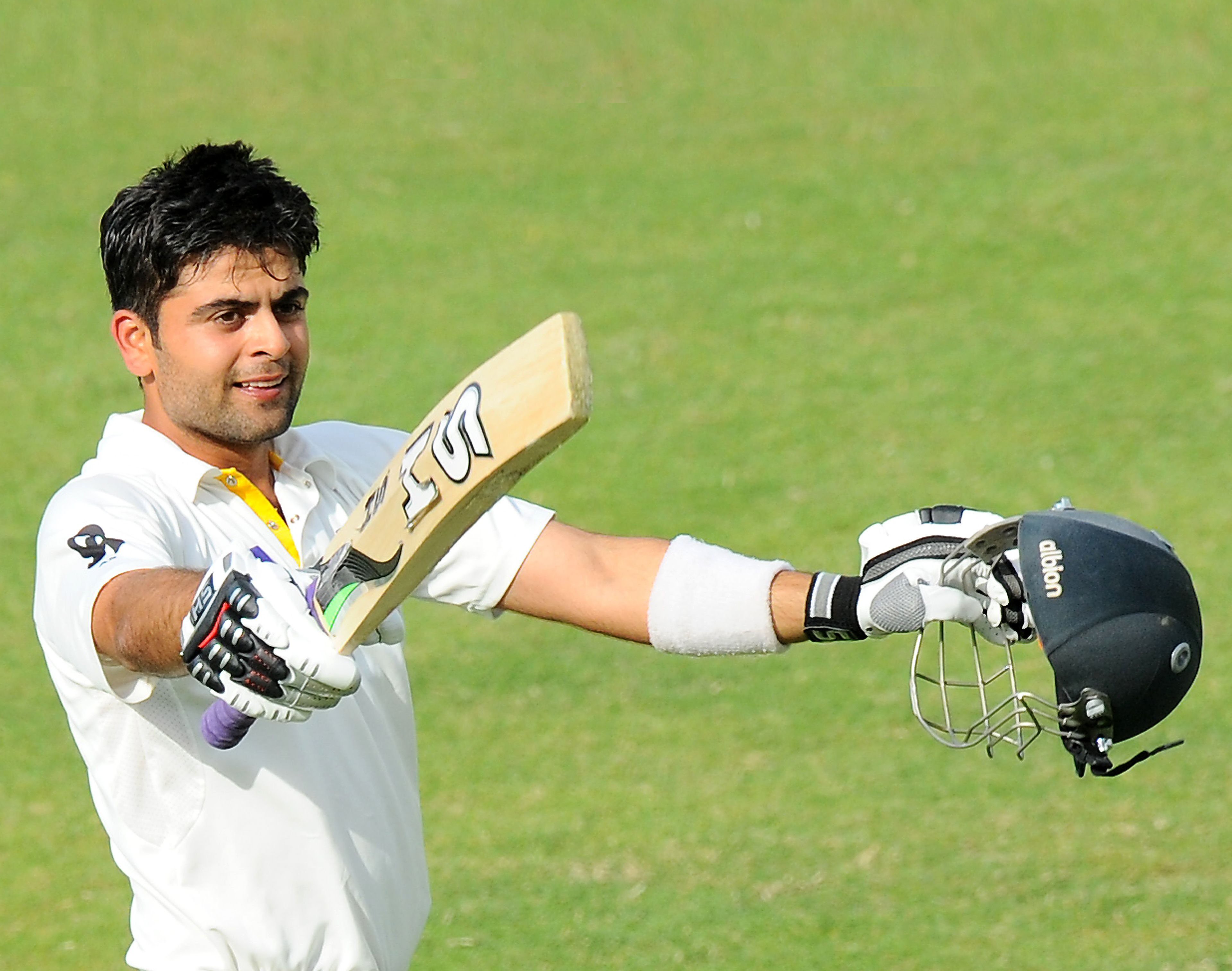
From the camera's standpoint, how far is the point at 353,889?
340 cm

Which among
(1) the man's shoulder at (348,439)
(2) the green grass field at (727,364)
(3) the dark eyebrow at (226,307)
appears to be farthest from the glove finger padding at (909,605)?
(2) the green grass field at (727,364)

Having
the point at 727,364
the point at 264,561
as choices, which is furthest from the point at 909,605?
the point at 727,364

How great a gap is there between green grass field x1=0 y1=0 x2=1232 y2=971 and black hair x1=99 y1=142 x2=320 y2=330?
9.03 feet

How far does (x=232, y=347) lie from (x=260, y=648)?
0.93 meters

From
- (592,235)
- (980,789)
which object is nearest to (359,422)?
(592,235)

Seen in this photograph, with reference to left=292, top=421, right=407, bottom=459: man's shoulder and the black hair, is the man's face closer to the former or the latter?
the black hair

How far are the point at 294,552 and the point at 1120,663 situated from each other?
4.81 ft

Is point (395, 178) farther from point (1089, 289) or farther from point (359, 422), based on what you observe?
point (1089, 289)

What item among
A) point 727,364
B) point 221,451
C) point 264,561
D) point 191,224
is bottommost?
point 264,561

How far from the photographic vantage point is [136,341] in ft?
11.6

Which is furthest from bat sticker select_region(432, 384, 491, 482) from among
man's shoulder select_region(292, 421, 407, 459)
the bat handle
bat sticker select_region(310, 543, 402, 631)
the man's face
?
man's shoulder select_region(292, 421, 407, 459)

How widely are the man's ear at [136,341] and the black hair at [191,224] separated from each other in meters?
0.02

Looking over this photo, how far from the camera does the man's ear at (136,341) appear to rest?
3512 mm

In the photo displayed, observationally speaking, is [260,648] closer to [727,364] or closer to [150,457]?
[150,457]
